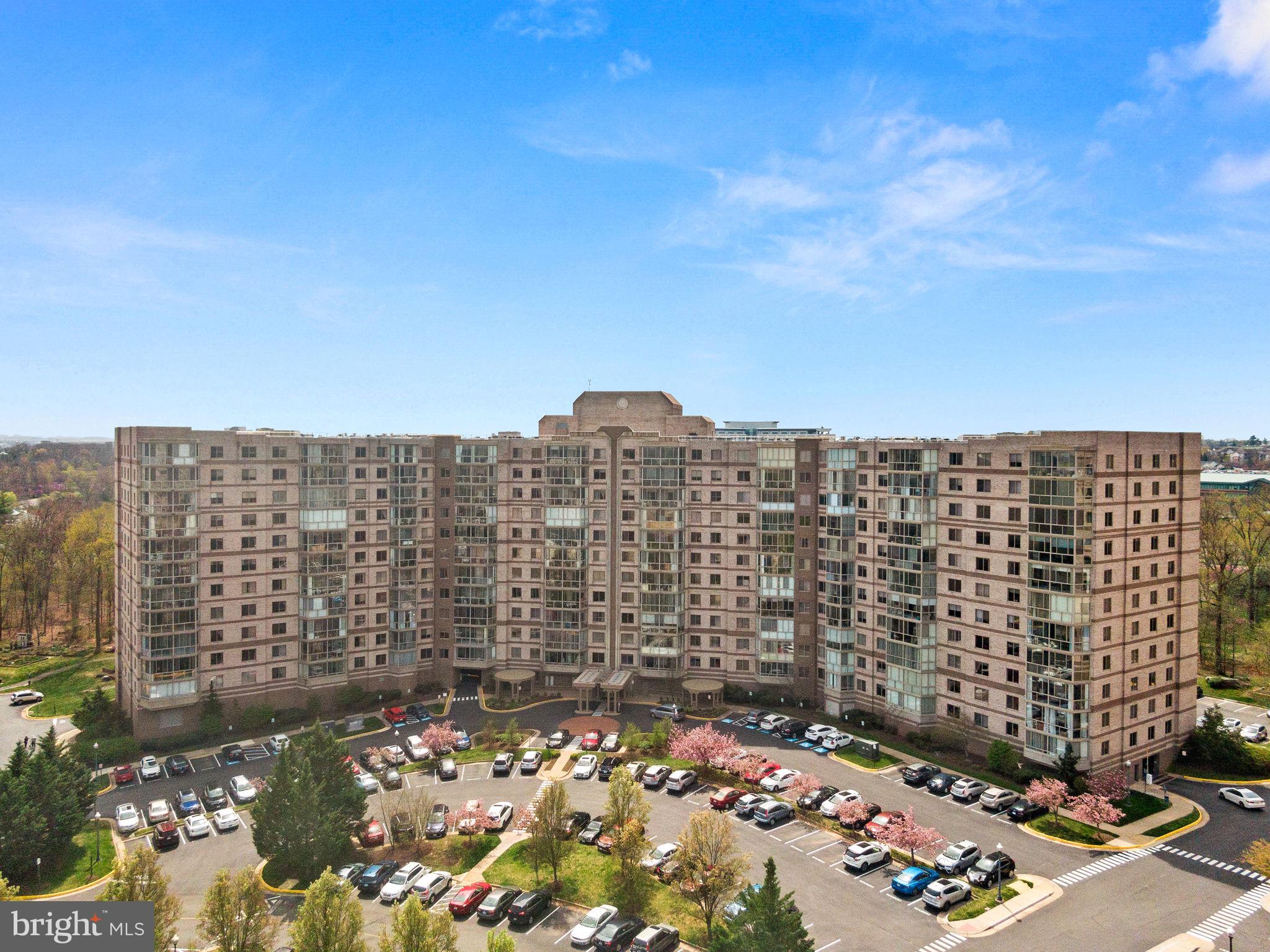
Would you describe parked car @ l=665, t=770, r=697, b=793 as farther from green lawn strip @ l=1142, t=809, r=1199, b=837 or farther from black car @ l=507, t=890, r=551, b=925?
green lawn strip @ l=1142, t=809, r=1199, b=837

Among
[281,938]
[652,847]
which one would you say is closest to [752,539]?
[652,847]

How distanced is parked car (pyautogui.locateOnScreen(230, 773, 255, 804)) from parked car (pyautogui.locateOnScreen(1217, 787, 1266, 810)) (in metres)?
84.5

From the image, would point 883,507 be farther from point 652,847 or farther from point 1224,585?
point 1224,585

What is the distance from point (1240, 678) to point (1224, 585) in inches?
466

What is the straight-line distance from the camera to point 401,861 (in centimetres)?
5791

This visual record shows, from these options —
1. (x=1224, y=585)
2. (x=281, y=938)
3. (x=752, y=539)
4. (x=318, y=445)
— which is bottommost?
(x=281, y=938)

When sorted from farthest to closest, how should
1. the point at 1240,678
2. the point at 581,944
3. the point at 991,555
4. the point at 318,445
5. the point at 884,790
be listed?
1. the point at 1240,678
2. the point at 318,445
3. the point at 991,555
4. the point at 884,790
5. the point at 581,944

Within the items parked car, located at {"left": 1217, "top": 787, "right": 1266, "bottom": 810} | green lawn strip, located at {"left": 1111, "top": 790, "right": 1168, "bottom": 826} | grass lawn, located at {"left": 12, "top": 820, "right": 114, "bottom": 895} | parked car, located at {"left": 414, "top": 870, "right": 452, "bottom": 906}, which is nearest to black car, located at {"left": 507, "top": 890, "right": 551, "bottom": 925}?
parked car, located at {"left": 414, "top": 870, "right": 452, "bottom": 906}

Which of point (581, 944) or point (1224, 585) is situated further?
point (1224, 585)

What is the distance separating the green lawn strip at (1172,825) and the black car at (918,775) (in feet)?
52.8

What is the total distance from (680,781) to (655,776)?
2.67 meters

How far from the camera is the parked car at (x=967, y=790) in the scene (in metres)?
64.8

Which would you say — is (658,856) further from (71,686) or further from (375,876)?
(71,686)

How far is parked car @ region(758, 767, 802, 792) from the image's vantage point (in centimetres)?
6738
